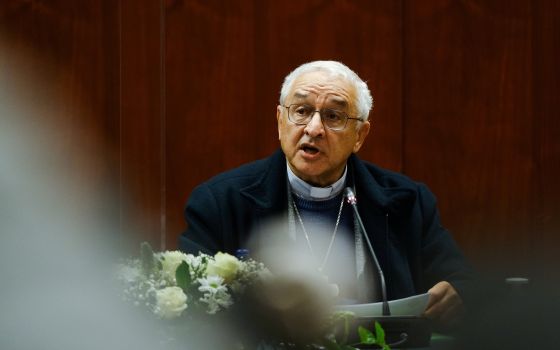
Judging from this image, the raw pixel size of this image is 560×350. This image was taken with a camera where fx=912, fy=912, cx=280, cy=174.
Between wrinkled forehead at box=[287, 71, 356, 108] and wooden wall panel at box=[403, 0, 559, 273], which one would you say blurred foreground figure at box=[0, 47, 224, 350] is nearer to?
wrinkled forehead at box=[287, 71, 356, 108]

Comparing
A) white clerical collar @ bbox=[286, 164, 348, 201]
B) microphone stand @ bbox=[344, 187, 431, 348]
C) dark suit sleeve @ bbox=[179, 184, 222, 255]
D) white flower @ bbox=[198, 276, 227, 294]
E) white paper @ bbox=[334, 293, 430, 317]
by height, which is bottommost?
microphone stand @ bbox=[344, 187, 431, 348]

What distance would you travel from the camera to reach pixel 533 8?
3881 millimetres

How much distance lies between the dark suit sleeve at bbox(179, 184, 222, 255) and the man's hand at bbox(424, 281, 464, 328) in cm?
63

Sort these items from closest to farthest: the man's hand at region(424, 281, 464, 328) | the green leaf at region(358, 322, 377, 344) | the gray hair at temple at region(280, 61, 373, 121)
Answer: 1. the green leaf at region(358, 322, 377, 344)
2. the man's hand at region(424, 281, 464, 328)
3. the gray hair at temple at region(280, 61, 373, 121)

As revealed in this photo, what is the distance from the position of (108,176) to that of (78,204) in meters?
0.17

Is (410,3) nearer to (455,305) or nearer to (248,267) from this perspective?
(455,305)

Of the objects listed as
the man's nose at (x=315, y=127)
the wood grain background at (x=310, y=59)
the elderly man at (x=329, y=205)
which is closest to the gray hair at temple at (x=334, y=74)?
the elderly man at (x=329, y=205)

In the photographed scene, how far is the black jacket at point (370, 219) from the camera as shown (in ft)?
8.73

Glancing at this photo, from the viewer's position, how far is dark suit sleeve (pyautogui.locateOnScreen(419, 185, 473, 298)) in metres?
2.76

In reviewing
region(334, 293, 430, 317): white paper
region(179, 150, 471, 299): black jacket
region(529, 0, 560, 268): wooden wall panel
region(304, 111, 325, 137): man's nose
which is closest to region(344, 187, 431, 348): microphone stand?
region(334, 293, 430, 317): white paper

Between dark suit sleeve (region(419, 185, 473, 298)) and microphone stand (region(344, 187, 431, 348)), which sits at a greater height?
dark suit sleeve (region(419, 185, 473, 298))

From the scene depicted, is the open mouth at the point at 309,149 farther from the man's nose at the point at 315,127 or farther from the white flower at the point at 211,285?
the white flower at the point at 211,285

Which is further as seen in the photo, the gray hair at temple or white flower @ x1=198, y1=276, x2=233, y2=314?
the gray hair at temple

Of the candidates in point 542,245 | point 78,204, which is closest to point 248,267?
point 78,204
